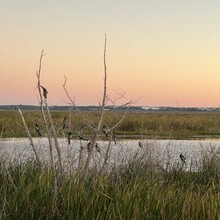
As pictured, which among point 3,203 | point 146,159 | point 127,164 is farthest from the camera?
point 127,164

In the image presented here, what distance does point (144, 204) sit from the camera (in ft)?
19.9

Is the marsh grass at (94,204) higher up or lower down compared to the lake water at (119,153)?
lower down

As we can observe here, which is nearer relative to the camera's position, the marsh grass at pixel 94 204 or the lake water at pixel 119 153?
the marsh grass at pixel 94 204

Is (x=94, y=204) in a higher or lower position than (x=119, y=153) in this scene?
lower

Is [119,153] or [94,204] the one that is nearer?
[94,204]

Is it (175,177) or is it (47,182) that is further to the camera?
(175,177)

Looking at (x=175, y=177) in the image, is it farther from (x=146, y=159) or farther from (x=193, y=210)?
(x=193, y=210)

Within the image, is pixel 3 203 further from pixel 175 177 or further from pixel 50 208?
pixel 175 177

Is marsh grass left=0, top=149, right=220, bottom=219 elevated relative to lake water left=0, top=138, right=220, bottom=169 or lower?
lower

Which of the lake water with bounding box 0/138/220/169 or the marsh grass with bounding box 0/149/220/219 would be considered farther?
the lake water with bounding box 0/138/220/169

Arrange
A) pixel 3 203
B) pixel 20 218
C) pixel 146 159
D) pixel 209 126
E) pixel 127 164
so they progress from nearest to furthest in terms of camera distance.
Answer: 1. pixel 20 218
2. pixel 3 203
3. pixel 146 159
4. pixel 127 164
5. pixel 209 126

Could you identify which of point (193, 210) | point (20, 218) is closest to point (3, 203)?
point (20, 218)

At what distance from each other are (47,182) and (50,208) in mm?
610

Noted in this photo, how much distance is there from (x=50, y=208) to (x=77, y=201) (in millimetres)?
324
